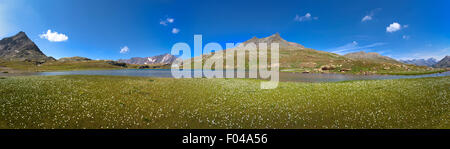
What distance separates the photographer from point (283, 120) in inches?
437

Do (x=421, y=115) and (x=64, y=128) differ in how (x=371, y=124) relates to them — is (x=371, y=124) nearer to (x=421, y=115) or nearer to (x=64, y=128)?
(x=421, y=115)

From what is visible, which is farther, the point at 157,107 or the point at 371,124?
the point at 157,107

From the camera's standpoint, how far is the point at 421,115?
38.5 ft

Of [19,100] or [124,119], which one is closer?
[124,119]

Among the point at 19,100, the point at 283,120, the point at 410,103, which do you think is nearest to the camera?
the point at 283,120
